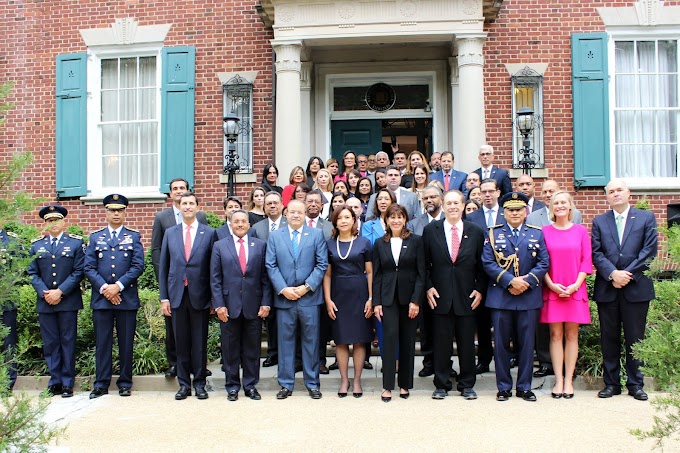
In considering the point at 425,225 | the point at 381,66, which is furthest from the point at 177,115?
the point at 425,225

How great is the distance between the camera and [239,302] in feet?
23.0

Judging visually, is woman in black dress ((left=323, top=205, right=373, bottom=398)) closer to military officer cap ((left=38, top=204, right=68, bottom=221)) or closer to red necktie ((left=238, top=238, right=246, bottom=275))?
red necktie ((left=238, top=238, right=246, bottom=275))

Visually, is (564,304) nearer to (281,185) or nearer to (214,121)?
(281,185)

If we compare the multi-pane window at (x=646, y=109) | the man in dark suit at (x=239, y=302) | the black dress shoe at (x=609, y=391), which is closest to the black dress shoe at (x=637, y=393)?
the black dress shoe at (x=609, y=391)

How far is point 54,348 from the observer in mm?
7445

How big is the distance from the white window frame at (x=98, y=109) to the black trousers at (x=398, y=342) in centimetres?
658

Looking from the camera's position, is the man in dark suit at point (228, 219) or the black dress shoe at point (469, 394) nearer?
the black dress shoe at point (469, 394)

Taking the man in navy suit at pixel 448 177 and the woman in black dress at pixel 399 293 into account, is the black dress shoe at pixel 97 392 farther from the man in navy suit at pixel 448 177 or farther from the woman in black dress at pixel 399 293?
the man in navy suit at pixel 448 177

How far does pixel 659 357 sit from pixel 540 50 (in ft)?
27.9

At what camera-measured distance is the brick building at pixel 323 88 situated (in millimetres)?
11109

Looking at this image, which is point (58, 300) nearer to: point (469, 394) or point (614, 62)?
point (469, 394)

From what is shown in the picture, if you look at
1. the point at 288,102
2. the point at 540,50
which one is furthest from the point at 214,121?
the point at 540,50

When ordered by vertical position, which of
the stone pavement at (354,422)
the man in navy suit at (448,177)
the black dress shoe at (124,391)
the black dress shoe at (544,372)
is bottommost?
the stone pavement at (354,422)

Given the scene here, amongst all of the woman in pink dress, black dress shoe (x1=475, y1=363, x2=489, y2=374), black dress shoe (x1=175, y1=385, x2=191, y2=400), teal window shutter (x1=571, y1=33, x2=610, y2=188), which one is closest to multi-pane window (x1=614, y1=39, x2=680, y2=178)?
teal window shutter (x1=571, y1=33, x2=610, y2=188)
